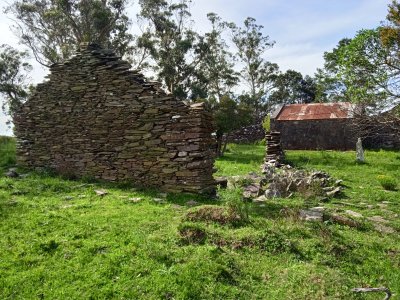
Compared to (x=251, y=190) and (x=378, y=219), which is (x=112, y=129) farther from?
(x=378, y=219)

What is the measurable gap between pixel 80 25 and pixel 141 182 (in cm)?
2127

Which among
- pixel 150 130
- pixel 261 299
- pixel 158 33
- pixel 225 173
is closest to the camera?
pixel 261 299

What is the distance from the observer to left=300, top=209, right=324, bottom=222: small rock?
632 cm

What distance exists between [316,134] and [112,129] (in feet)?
60.8

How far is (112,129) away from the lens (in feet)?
30.6

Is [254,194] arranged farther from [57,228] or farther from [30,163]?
[30,163]

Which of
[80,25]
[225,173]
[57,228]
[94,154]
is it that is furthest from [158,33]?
[57,228]

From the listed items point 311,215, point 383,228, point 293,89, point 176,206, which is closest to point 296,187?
point 311,215

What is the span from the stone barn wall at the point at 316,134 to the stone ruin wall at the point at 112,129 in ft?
57.6

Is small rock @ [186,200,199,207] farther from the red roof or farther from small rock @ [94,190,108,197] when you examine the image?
the red roof

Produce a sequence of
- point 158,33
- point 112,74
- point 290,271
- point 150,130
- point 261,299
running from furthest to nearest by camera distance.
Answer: point 158,33 < point 112,74 < point 150,130 < point 290,271 < point 261,299

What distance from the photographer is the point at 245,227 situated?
18.7 feet

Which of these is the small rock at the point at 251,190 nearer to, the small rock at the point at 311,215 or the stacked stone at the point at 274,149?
the small rock at the point at 311,215

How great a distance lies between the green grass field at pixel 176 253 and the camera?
13.0 ft
